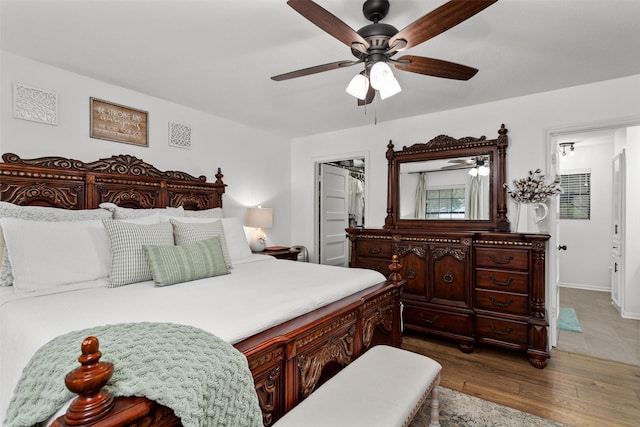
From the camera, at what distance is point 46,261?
185cm

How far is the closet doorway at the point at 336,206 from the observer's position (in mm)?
4840

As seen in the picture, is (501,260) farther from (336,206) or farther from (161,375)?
(161,375)

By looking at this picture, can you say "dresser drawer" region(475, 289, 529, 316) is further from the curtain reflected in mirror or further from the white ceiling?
the white ceiling

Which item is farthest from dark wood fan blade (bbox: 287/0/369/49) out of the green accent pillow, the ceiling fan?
the green accent pillow

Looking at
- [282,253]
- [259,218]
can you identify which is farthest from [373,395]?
[259,218]

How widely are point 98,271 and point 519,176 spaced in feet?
12.1

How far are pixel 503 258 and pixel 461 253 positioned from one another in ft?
1.16

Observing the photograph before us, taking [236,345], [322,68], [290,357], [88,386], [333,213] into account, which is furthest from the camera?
[333,213]

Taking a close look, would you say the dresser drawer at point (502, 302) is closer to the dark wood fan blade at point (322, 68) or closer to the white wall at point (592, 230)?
the dark wood fan blade at point (322, 68)

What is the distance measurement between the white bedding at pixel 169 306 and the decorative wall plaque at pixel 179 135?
1789 mm

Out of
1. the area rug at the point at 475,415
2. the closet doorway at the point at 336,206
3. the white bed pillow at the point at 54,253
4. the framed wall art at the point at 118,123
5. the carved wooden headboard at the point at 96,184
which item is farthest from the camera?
the closet doorway at the point at 336,206

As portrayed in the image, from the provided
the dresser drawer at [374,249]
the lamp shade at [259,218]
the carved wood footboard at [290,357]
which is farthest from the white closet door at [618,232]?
the lamp shade at [259,218]

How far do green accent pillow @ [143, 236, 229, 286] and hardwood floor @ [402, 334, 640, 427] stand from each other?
195 centimetres

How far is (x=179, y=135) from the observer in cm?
339
